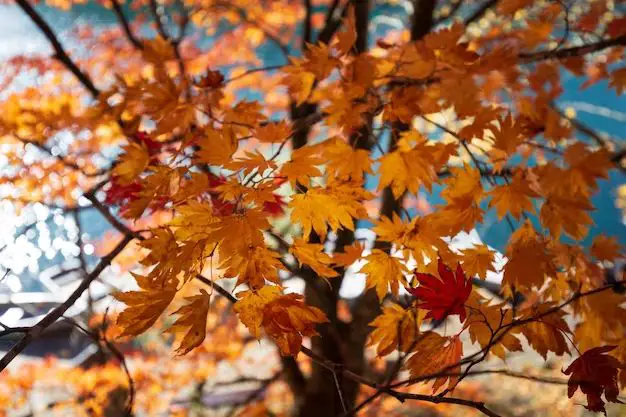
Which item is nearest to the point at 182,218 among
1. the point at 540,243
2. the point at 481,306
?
the point at 481,306

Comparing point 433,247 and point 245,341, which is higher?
point 433,247

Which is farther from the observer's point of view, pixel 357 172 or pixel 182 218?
pixel 357 172

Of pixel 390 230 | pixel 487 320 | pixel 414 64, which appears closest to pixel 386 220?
pixel 390 230

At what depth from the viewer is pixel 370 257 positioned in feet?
5.25

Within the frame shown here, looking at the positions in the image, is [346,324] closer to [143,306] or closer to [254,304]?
[254,304]

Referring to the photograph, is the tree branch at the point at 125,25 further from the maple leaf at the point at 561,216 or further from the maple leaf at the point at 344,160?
the maple leaf at the point at 561,216

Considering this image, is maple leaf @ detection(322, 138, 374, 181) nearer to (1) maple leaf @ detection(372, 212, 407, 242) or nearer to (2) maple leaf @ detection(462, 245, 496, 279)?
(1) maple leaf @ detection(372, 212, 407, 242)

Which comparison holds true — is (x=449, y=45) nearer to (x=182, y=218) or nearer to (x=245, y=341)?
(x=182, y=218)

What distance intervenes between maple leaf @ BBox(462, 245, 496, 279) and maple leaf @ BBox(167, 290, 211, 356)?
871 millimetres

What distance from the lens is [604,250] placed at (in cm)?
196

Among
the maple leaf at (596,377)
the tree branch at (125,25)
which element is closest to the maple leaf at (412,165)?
the maple leaf at (596,377)

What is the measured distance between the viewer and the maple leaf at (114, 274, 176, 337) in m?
1.20

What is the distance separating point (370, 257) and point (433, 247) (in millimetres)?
218

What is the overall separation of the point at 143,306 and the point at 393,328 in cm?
75
